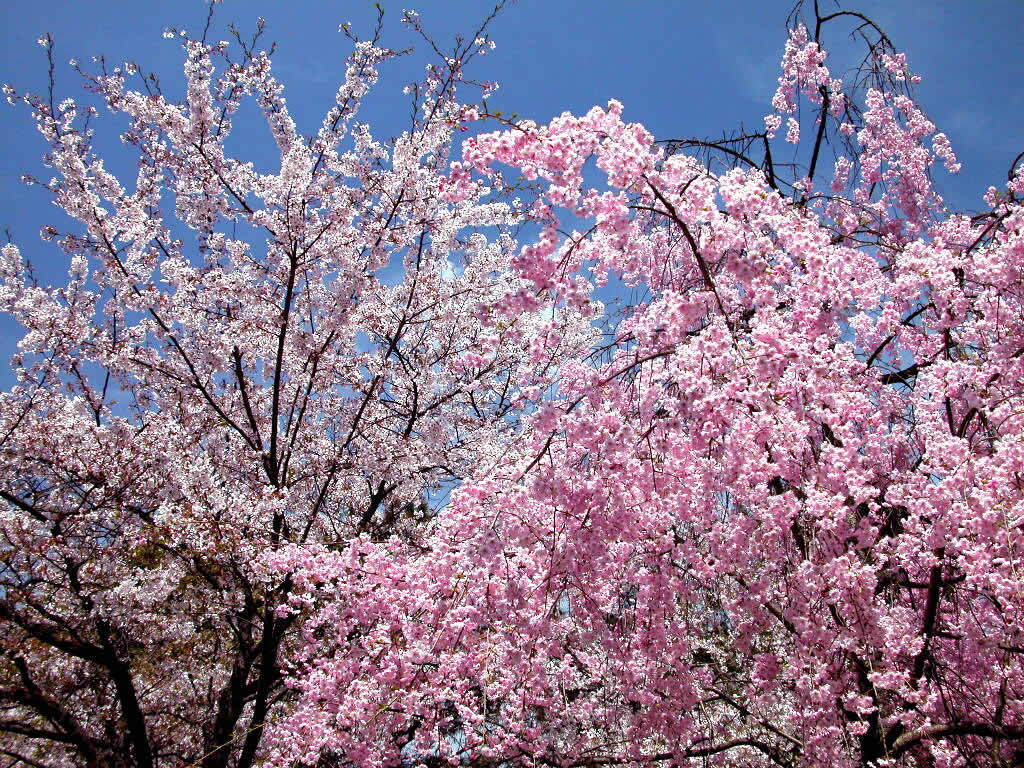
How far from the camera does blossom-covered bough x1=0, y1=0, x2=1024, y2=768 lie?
3850mm

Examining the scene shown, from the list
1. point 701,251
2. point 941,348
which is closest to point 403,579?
point 701,251

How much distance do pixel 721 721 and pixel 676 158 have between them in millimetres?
7100

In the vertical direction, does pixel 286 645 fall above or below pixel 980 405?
below

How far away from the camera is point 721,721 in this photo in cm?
781

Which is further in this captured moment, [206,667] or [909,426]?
[206,667]

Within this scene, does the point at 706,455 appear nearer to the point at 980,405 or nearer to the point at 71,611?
the point at 980,405

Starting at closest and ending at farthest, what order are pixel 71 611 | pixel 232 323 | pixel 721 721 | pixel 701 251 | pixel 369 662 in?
1. pixel 701 251
2. pixel 369 662
3. pixel 71 611
4. pixel 232 323
5. pixel 721 721

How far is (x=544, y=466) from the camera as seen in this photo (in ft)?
13.9

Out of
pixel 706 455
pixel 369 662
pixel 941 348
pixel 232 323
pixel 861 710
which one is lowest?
pixel 861 710

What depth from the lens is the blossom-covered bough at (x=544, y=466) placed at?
3.85 meters

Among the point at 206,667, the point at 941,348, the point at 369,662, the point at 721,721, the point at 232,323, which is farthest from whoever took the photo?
the point at 206,667

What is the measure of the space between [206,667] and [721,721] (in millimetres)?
7065

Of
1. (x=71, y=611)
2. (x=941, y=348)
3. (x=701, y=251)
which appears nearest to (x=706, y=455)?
(x=701, y=251)

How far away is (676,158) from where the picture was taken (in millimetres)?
3881
